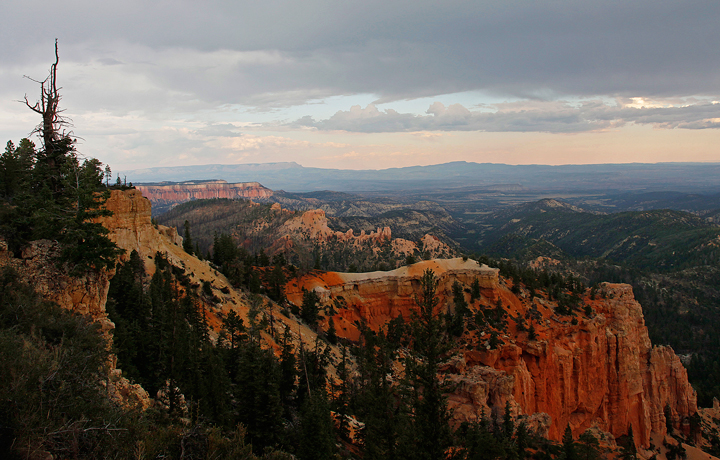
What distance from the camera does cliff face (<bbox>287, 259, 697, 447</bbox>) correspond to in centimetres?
4294

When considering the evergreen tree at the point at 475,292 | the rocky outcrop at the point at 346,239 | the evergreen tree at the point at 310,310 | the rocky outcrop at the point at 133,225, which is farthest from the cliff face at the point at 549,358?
the rocky outcrop at the point at 346,239

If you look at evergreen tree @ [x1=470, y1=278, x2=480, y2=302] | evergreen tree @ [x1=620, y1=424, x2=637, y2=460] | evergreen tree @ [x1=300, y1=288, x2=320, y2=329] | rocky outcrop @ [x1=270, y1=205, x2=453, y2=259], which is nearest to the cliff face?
evergreen tree @ [x1=620, y1=424, x2=637, y2=460]

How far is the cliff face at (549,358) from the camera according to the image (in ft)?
141

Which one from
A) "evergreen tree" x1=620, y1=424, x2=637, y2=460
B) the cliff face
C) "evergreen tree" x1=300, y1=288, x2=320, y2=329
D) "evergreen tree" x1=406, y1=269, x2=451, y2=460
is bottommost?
"evergreen tree" x1=620, y1=424, x2=637, y2=460

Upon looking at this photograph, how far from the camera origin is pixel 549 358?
4694 centimetres

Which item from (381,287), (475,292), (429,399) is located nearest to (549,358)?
(475,292)

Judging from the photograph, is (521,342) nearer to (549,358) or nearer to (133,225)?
(549,358)

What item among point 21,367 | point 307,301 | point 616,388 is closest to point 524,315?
point 616,388

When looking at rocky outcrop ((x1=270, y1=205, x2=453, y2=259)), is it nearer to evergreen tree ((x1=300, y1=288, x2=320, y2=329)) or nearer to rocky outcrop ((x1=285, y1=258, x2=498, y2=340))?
rocky outcrop ((x1=285, y1=258, x2=498, y2=340))

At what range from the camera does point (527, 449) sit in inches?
1300

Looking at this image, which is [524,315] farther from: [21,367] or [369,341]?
[21,367]

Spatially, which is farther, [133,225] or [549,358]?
[549,358]

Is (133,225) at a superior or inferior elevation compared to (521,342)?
superior

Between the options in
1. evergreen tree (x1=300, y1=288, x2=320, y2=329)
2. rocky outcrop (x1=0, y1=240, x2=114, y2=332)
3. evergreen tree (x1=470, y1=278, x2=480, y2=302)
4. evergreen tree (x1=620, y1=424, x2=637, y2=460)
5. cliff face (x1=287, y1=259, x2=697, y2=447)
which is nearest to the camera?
rocky outcrop (x1=0, y1=240, x2=114, y2=332)
